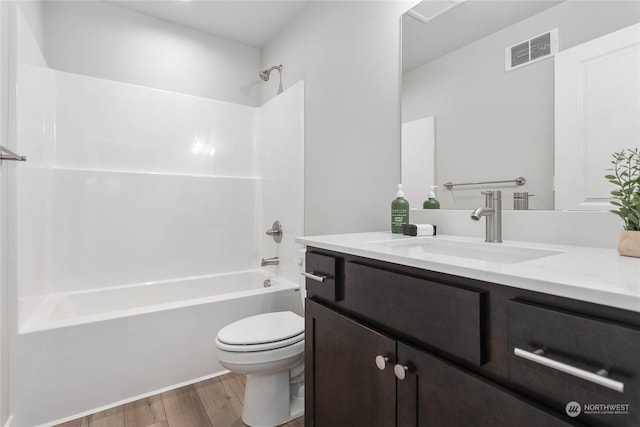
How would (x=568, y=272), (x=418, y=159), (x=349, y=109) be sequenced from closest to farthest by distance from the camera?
(x=568, y=272) < (x=418, y=159) < (x=349, y=109)

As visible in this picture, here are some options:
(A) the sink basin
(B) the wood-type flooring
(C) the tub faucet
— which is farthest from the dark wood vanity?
(C) the tub faucet

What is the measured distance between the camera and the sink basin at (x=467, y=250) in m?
0.92

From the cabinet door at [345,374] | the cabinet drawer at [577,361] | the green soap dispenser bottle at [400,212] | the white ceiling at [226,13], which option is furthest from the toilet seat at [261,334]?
the white ceiling at [226,13]

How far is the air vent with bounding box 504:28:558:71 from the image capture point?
1.05m

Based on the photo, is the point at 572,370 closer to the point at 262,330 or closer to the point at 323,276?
the point at 323,276

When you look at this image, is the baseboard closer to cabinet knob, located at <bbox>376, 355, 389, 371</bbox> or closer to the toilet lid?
the toilet lid

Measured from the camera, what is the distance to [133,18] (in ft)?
7.73

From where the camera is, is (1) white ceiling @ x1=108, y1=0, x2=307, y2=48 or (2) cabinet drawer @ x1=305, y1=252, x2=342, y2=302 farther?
(1) white ceiling @ x1=108, y1=0, x2=307, y2=48

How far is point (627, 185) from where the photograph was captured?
0.84 meters

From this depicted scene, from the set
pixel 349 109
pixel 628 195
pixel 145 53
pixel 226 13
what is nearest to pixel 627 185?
pixel 628 195

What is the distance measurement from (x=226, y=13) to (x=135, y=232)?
175 cm

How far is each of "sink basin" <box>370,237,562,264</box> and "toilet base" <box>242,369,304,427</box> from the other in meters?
0.93

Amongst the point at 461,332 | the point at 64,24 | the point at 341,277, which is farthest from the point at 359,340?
the point at 64,24

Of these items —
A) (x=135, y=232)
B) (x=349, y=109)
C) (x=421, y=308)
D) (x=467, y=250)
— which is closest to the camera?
(x=421, y=308)
